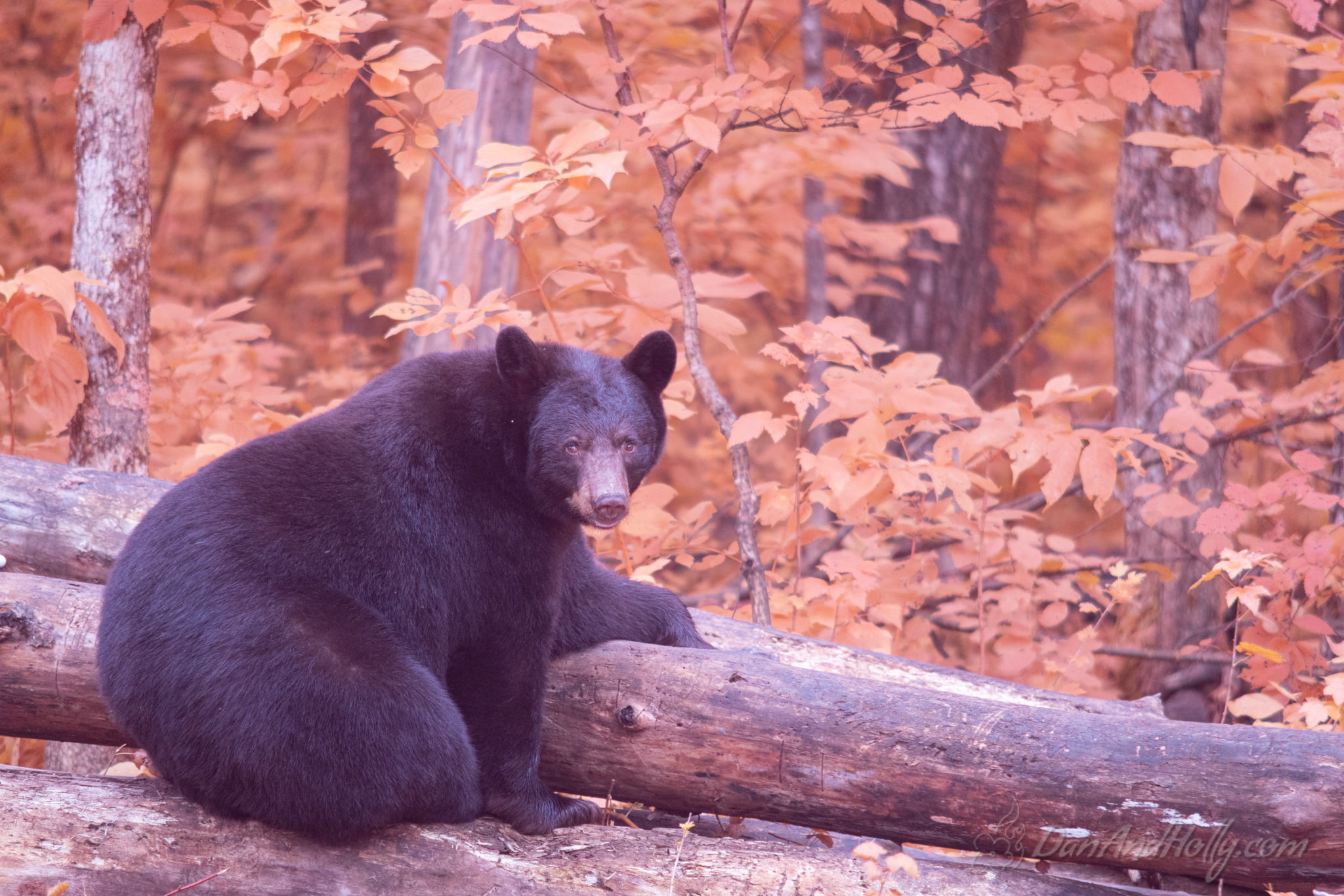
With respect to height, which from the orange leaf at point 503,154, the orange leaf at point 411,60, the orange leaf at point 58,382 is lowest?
the orange leaf at point 58,382

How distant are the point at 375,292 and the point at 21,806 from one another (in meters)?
7.49

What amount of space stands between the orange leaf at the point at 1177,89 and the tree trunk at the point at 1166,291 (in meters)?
1.63

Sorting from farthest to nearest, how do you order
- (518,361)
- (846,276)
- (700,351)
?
(846,276), (700,351), (518,361)

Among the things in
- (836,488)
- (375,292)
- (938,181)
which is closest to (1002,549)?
(836,488)

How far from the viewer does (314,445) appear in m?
2.90

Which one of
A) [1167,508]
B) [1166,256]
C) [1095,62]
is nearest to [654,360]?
[1095,62]

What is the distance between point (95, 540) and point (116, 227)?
4.81ft

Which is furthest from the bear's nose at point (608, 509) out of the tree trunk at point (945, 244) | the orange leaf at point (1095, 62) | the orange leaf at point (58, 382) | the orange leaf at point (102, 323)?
the tree trunk at point (945, 244)

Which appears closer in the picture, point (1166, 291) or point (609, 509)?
point (609, 509)

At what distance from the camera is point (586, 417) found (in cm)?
307

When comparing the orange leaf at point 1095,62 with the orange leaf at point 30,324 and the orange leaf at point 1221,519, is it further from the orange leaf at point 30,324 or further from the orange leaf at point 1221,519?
the orange leaf at point 30,324

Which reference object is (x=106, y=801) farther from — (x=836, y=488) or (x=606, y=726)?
(x=836, y=488)

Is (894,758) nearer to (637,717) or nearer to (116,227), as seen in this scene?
(637,717)

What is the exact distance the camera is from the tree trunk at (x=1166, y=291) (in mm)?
5555
